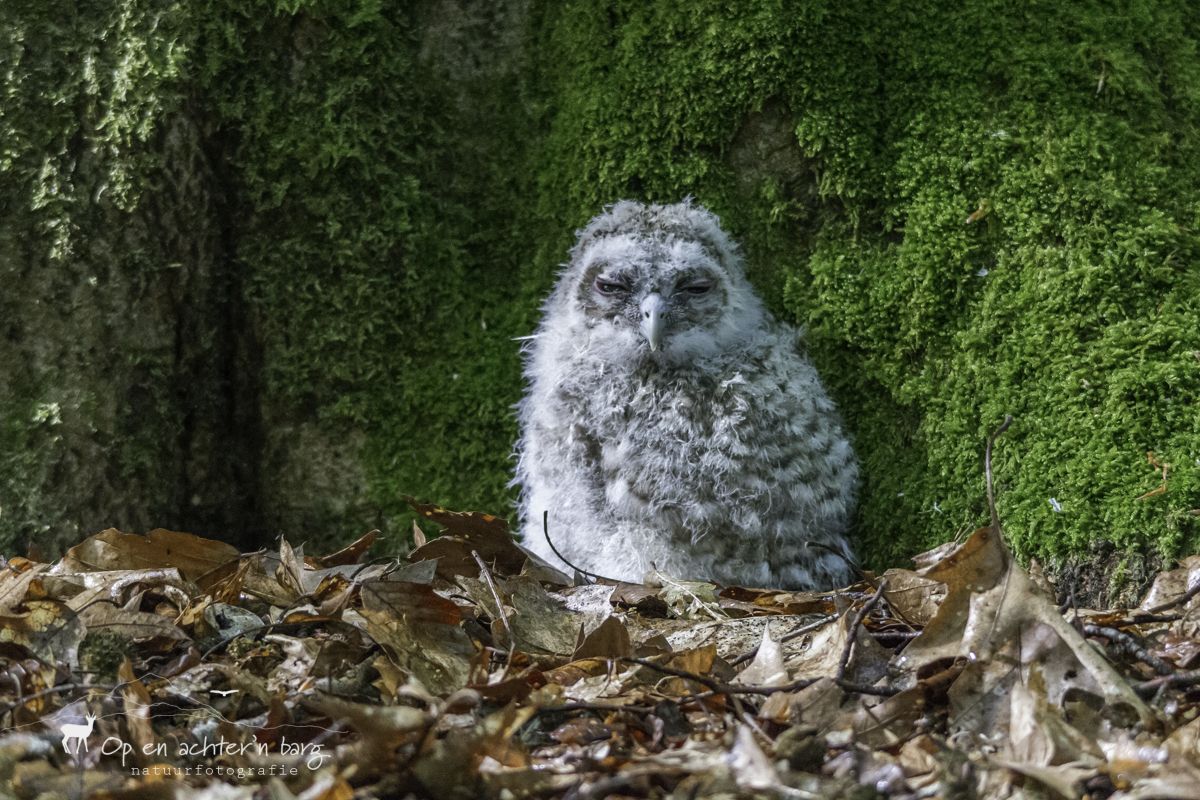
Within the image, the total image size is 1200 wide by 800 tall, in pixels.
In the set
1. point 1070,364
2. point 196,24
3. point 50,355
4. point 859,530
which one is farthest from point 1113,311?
point 50,355

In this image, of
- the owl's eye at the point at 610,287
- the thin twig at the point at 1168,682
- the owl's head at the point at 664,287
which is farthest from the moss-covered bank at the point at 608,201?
the thin twig at the point at 1168,682

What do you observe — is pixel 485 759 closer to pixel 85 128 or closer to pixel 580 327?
pixel 580 327

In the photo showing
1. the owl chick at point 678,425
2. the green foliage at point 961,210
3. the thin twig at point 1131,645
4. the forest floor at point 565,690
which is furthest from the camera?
the owl chick at point 678,425

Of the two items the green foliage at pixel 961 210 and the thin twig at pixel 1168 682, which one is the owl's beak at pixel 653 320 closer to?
the green foliage at pixel 961 210

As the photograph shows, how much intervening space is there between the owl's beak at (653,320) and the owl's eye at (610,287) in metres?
0.17

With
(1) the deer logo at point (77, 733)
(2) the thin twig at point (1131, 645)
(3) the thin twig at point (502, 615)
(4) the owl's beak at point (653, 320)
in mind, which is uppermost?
(4) the owl's beak at point (653, 320)

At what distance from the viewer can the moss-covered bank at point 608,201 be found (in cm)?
384

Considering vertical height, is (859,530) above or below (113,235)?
below

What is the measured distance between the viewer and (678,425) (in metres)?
4.01

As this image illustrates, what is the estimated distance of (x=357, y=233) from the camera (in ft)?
14.6

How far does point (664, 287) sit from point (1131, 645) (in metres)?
2.13

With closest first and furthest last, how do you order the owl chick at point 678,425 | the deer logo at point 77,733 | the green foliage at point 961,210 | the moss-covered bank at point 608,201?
the deer logo at point 77,733, the green foliage at point 961,210, the moss-covered bank at point 608,201, the owl chick at point 678,425

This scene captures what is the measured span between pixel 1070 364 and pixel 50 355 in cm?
379

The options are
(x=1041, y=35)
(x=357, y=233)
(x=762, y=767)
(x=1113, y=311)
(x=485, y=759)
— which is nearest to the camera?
(x=762, y=767)
